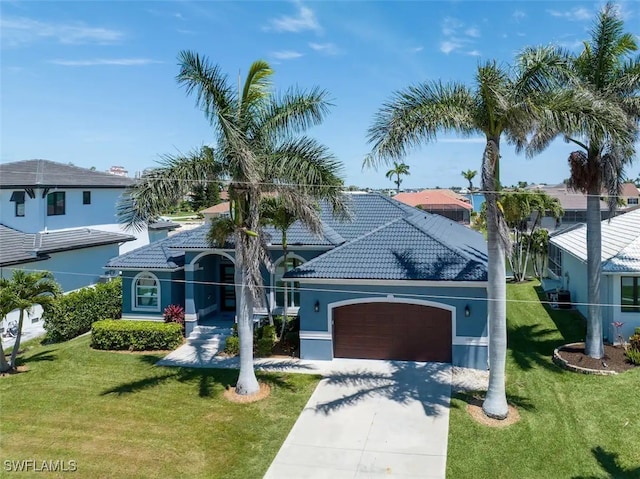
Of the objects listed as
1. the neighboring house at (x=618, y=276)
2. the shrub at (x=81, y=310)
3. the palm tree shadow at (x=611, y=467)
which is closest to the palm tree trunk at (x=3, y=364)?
the shrub at (x=81, y=310)

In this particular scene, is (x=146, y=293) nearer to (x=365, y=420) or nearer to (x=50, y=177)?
(x=50, y=177)

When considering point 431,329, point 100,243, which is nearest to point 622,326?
point 431,329

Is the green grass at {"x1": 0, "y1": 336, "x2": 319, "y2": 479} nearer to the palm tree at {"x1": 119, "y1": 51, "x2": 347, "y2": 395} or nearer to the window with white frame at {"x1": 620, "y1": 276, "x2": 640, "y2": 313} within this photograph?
the palm tree at {"x1": 119, "y1": 51, "x2": 347, "y2": 395}

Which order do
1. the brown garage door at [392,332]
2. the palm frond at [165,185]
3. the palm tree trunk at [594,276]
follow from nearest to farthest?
the palm frond at [165,185], the palm tree trunk at [594,276], the brown garage door at [392,332]

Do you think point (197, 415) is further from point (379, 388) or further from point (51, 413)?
point (379, 388)

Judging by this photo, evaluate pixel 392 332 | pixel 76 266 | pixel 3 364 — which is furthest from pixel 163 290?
pixel 392 332

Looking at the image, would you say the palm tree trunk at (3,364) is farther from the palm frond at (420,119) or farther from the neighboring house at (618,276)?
the neighboring house at (618,276)
